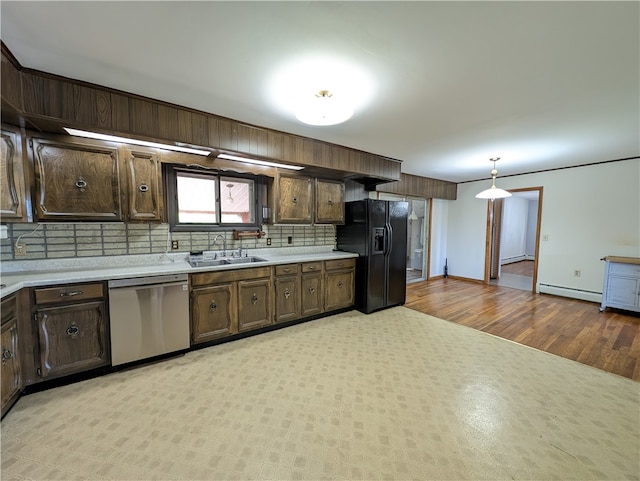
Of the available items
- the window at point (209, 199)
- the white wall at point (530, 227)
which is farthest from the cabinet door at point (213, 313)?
the white wall at point (530, 227)

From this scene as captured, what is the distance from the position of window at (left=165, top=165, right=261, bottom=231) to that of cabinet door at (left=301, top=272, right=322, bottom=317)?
40.9 inches

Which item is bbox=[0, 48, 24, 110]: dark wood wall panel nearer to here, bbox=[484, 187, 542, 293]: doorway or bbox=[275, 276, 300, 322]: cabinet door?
bbox=[275, 276, 300, 322]: cabinet door

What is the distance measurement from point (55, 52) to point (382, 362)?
344 centimetres

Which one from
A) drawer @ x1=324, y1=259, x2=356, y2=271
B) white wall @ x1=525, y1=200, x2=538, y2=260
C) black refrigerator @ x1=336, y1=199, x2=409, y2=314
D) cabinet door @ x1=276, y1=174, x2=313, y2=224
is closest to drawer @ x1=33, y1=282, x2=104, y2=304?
cabinet door @ x1=276, y1=174, x2=313, y2=224

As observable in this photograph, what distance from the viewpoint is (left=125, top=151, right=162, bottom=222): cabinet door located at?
2434 millimetres

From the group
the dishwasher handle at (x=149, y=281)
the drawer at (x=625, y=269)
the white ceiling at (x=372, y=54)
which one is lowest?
the drawer at (x=625, y=269)

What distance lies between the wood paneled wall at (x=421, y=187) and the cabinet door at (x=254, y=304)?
294 centimetres

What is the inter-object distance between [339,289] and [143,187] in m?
2.67

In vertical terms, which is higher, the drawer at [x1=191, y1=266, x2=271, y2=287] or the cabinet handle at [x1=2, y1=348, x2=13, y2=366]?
the drawer at [x1=191, y1=266, x2=271, y2=287]

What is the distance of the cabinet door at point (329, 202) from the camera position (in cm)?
371

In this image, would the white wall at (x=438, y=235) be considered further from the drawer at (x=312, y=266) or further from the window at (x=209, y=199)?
the window at (x=209, y=199)

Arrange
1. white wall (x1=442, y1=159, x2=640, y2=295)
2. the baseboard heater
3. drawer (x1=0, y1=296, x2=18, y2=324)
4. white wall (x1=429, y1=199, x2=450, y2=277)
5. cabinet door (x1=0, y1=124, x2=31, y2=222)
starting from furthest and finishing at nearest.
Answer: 1. white wall (x1=429, y1=199, x2=450, y2=277)
2. the baseboard heater
3. white wall (x1=442, y1=159, x2=640, y2=295)
4. cabinet door (x1=0, y1=124, x2=31, y2=222)
5. drawer (x1=0, y1=296, x2=18, y2=324)

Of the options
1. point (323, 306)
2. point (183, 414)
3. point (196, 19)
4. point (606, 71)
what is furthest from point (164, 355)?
point (606, 71)

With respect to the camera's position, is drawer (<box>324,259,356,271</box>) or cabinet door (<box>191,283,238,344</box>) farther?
drawer (<box>324,259,356,271</box>)
